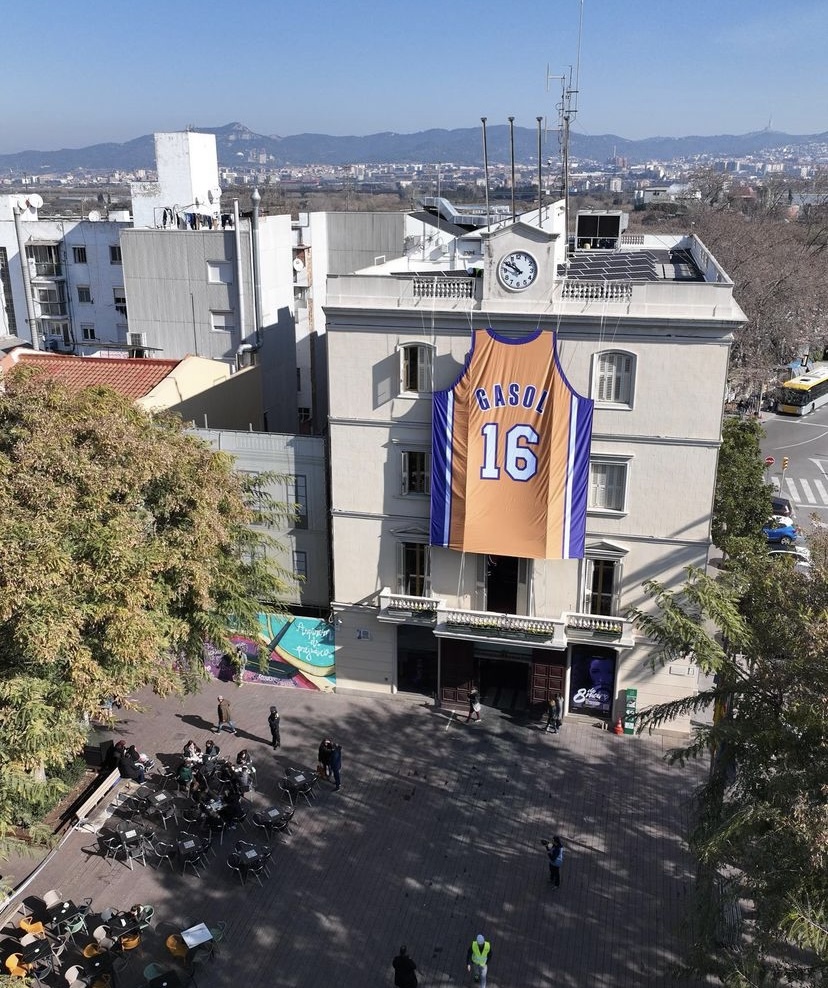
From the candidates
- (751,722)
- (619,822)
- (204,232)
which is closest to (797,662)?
(751,722)

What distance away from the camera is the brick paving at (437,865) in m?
21.6

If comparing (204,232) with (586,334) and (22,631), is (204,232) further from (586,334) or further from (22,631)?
(22,631)

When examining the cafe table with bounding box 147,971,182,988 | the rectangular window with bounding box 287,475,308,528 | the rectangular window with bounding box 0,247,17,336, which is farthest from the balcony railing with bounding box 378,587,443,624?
the rectangular window with bounding box 0,247,17,336

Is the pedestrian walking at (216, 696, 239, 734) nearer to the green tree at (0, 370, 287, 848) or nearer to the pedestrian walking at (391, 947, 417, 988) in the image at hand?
the green tree at (0, 370, 287, 848)

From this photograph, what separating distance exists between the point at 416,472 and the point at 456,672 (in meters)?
7.81

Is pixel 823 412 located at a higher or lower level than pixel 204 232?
lower

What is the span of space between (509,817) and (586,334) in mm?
15609

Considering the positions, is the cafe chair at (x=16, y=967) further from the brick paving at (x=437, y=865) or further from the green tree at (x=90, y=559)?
the green tree at (x=90, y=559)

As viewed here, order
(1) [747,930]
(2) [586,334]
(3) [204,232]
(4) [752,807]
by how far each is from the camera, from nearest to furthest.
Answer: (4) [752,807] → (1) [747,930] → (2) [586,334] → (3) [204,232]

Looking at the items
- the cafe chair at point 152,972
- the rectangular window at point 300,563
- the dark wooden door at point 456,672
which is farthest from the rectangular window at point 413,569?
the cafe chair at point 152,972

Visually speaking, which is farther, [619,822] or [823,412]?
[823,412]

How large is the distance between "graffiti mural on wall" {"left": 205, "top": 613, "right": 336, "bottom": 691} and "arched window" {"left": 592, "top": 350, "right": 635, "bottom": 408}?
13579mm

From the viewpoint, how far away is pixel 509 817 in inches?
1049

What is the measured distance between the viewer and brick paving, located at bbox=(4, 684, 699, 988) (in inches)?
849
